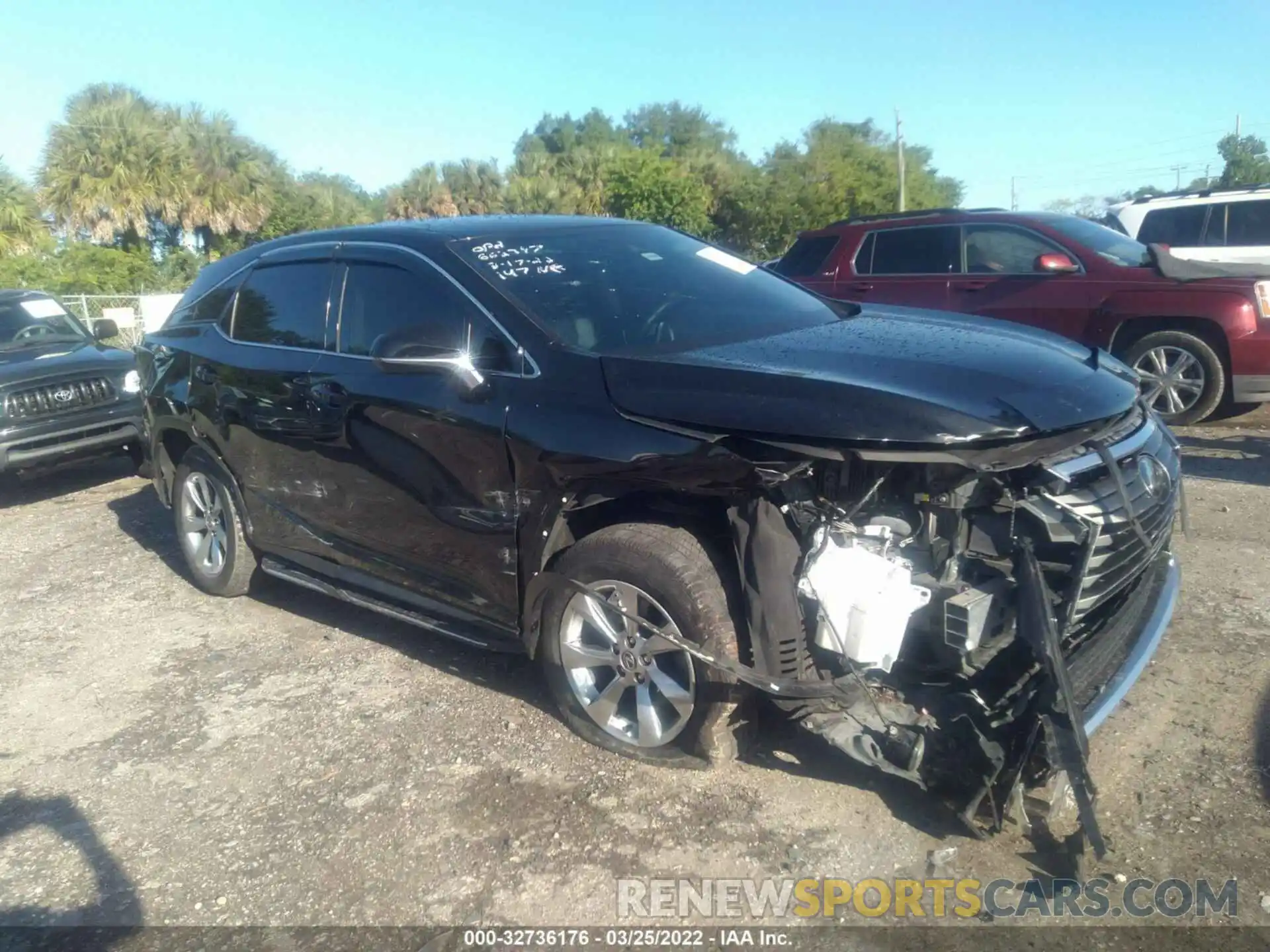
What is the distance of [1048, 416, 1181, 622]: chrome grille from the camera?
3219 mm

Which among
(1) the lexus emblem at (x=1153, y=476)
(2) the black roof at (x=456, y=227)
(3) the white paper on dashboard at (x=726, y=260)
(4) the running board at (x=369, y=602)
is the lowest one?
(4) the running board at (x=369, y=602)

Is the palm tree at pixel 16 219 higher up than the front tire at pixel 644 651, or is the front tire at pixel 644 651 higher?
the palm tree at pixel 16 219

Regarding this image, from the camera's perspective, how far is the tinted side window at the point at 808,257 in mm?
9742

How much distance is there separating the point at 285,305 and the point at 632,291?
71.3 inches

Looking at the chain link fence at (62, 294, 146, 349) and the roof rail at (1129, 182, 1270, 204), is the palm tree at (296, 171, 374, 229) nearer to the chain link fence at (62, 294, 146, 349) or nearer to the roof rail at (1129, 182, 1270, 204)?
the chain link fence at (62, 294, 146, 349)

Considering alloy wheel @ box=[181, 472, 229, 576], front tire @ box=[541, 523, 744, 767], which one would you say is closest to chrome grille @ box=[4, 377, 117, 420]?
alloy wheel @ box=[181, 472, 229, 576]

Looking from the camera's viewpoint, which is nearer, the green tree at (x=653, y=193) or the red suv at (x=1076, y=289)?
the red suv at (x=1076, y=289)

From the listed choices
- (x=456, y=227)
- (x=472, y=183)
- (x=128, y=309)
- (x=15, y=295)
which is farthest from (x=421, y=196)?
(x=456, y=227)

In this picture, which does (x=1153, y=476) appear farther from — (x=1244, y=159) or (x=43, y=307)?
(x=1244, y=159)

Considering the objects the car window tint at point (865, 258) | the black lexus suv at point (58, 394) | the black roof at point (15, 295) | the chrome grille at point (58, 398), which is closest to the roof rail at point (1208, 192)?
the car window tint at point (865, 258)

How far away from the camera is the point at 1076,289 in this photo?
8.47m

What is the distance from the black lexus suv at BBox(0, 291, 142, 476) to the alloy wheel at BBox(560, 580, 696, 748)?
5778mm

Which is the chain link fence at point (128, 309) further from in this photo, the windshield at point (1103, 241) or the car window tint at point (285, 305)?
the windshield at point (1103, 241)

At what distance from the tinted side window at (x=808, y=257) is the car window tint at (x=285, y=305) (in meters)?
5.29
